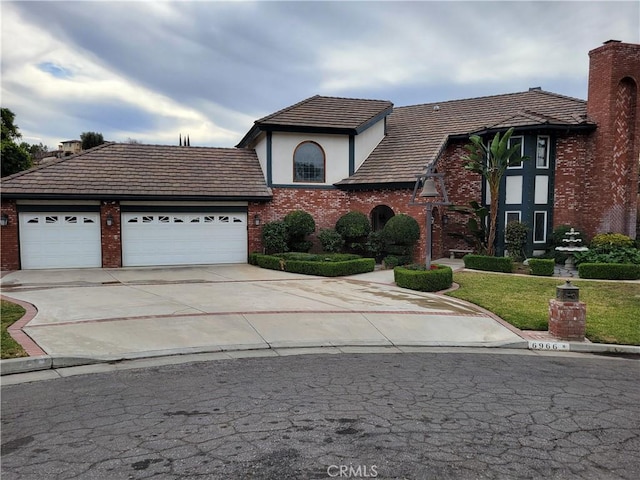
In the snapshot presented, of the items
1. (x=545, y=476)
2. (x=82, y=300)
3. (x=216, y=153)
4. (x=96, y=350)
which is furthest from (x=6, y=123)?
(x=545, y=476)

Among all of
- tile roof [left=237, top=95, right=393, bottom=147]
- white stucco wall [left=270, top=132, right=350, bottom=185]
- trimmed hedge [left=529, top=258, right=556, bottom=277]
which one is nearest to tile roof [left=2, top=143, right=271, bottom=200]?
white stucco wall [left=270, top=132, right=350, bottom=185]

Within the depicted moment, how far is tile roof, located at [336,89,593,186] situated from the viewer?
64.6 feet

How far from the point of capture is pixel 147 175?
64.2 ft

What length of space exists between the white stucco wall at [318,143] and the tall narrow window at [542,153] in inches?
335

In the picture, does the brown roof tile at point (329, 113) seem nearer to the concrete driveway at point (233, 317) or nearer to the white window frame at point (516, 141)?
the white window frame at point (516, 141)

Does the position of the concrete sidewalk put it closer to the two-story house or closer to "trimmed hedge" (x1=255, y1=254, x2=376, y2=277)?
"trimmed hedge" (x1=255, y1=254, x2=376, y2=277)

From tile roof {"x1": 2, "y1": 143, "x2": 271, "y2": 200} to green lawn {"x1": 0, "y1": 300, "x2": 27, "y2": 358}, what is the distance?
27.2 ft

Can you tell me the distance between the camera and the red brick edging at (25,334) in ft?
22.1

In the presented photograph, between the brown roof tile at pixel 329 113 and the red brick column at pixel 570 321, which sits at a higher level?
the brown roof tile at pixel 329 113

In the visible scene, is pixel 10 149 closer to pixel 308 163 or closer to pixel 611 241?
pixel 308 163

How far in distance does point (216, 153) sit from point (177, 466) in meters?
20.3

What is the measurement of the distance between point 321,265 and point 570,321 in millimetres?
9026


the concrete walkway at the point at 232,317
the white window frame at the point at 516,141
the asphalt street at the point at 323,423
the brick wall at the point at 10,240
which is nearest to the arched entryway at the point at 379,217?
the white window frame at the point at 516,141

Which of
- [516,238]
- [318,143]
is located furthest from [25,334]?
[516,238]
